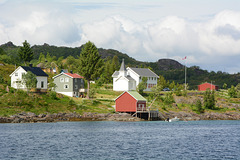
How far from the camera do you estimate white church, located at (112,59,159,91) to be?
119 m

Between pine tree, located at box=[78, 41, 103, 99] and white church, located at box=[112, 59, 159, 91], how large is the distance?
15833mm

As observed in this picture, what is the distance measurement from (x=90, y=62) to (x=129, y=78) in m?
22.5

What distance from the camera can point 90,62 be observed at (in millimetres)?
104062

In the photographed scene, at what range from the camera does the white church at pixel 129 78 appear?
119438 millimetres

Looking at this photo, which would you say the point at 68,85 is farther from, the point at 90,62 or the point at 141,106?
the point at 141,106

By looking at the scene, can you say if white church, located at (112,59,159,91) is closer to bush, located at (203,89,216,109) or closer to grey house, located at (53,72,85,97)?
grey house, located at (53,72,85,97)

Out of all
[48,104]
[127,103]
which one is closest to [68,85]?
[48,104]

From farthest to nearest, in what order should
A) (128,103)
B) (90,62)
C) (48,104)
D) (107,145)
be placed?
1. (90,62)
2. (128,103)
3. (48,104)
4. (107,145)

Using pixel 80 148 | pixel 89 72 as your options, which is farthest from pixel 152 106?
pixel 80 148

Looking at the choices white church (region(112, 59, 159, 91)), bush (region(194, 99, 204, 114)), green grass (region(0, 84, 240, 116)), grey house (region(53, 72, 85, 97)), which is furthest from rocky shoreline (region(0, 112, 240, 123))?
white church (region(112, 59, 159, 91))

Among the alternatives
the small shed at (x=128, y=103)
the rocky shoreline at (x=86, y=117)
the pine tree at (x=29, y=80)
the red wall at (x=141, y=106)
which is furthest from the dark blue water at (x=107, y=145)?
the red wall at (x=141, y=106)

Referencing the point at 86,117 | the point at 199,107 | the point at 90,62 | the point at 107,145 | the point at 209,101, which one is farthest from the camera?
the point at 209,101

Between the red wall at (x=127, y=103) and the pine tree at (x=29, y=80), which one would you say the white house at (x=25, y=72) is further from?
the red wall at (x=127, y=103)

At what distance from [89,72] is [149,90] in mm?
31728
